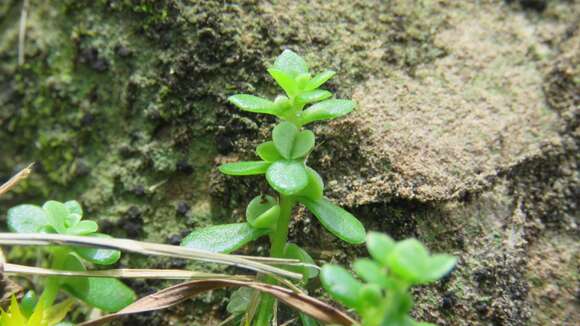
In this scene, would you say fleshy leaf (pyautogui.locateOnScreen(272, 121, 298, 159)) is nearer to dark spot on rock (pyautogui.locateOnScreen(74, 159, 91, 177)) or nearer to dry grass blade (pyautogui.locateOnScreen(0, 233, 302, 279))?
dry grass blade (pyautogui.locateOnScreen(0, 233, 302, 279))

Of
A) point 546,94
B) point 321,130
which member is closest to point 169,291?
point 321,130

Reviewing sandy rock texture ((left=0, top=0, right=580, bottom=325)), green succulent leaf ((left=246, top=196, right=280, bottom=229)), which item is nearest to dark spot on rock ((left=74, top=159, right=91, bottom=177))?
sandy rock texture ((left=0, top=0, right=580, bottom=325))

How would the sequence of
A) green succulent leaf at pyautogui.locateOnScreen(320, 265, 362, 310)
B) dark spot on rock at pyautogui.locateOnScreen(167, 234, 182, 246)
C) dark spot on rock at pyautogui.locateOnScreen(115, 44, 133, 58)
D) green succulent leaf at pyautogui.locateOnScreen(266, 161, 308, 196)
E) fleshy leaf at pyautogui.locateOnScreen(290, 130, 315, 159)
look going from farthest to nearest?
dark spot on rock at pyautogui.locateOnScreen(115, 44, 133, 58) → dark spot on rock at pyautogui.locateOnScreen(167, 234, 182, 246) → fleshy leaf at pyautogui.locateOnScreen(290, 130, 315, 159) → green succulent leaf at pyautogui.locateOnScreen(266, 161, 308, 196) → green succulent leaf at pyautogui.locateOnScreen(320, 265, 362, 310)

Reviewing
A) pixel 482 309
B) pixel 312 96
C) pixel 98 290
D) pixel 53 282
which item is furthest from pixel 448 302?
pixel 53 282

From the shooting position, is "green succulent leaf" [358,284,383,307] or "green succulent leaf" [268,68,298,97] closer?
"green succulent leaf" [358,284,383,307]

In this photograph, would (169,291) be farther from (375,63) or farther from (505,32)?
(505,32)

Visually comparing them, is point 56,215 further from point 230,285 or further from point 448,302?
point 448,302

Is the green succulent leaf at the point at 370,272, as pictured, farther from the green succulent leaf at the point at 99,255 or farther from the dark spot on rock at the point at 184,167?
A: the dark spot on rock at the point at 184,167
